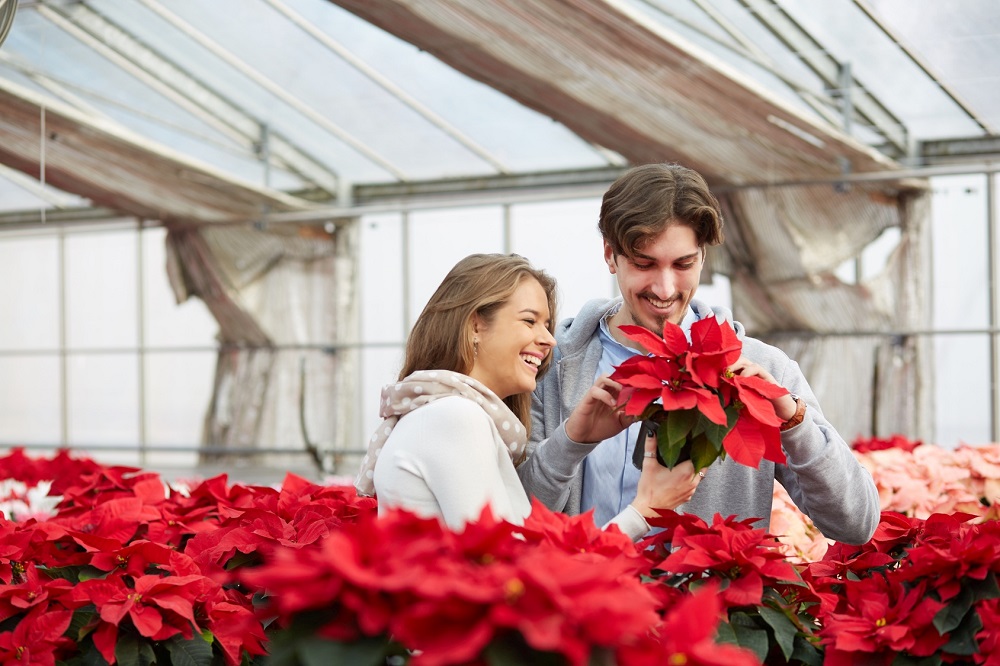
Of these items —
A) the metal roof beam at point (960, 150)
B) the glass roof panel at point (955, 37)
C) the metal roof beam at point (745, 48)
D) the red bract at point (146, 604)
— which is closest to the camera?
the red bract at point (146, 604)

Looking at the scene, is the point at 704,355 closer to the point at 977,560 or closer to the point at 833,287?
the point at 977,560

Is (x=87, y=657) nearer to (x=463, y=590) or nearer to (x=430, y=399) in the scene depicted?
(x=430, y=399)

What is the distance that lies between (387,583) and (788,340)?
7118mm

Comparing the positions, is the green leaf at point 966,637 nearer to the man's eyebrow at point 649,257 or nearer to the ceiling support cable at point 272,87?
the man's eyebrow at point 649,257

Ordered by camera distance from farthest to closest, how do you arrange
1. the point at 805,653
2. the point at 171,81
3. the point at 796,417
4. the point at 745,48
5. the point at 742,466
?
the point at 171,81, the point at 745,48, the point at 742,466, the point at 796,417, the point at 805,653

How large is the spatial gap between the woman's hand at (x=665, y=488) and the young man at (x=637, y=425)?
160 millimetres

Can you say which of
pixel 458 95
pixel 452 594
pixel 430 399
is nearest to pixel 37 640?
pixel 430 399

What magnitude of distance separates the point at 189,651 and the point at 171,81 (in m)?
6.91

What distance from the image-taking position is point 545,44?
17.3 feet

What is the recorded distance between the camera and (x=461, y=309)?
1812mm

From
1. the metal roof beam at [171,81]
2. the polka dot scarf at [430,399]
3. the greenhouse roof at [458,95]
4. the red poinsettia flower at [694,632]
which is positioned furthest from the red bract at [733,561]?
the metal roof beam at [171,81]

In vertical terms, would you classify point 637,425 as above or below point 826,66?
below

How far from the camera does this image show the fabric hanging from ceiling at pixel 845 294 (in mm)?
7438

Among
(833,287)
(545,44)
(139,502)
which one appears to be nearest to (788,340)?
(833,287)
